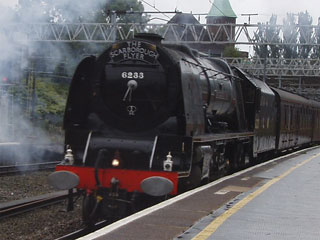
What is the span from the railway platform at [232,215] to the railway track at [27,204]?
2245mm

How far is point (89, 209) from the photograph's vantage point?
28.1ft

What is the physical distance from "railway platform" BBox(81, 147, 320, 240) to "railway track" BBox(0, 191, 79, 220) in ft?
7.37

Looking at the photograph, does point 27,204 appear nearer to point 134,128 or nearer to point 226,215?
point 134,128

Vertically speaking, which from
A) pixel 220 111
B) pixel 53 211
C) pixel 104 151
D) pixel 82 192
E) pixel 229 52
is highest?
pixel 229 52

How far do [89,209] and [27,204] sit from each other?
264 centimetres

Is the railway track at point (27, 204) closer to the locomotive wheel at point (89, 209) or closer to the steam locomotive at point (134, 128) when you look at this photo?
the locomotive wheel at point (89, 209)

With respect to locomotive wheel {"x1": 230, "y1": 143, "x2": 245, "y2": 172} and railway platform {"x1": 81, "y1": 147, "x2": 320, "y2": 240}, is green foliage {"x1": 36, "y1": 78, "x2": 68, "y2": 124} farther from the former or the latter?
railway platform {"x1": 81, "y1": 147, "x2": 320, "y2": 240}

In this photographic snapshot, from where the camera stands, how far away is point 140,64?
9.23 m

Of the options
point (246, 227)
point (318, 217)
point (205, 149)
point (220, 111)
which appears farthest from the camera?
point (220, 111)

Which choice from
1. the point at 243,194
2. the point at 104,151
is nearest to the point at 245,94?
the point at 243,194

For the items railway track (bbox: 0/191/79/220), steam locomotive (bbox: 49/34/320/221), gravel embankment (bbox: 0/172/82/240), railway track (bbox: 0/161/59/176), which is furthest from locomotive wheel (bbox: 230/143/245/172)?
railway track (bbox: 0/161/59/176)

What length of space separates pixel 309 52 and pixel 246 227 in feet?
191

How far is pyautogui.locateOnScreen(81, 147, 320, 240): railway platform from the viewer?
20.4ft

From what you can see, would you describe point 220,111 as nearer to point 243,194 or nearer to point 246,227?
point 243,194
